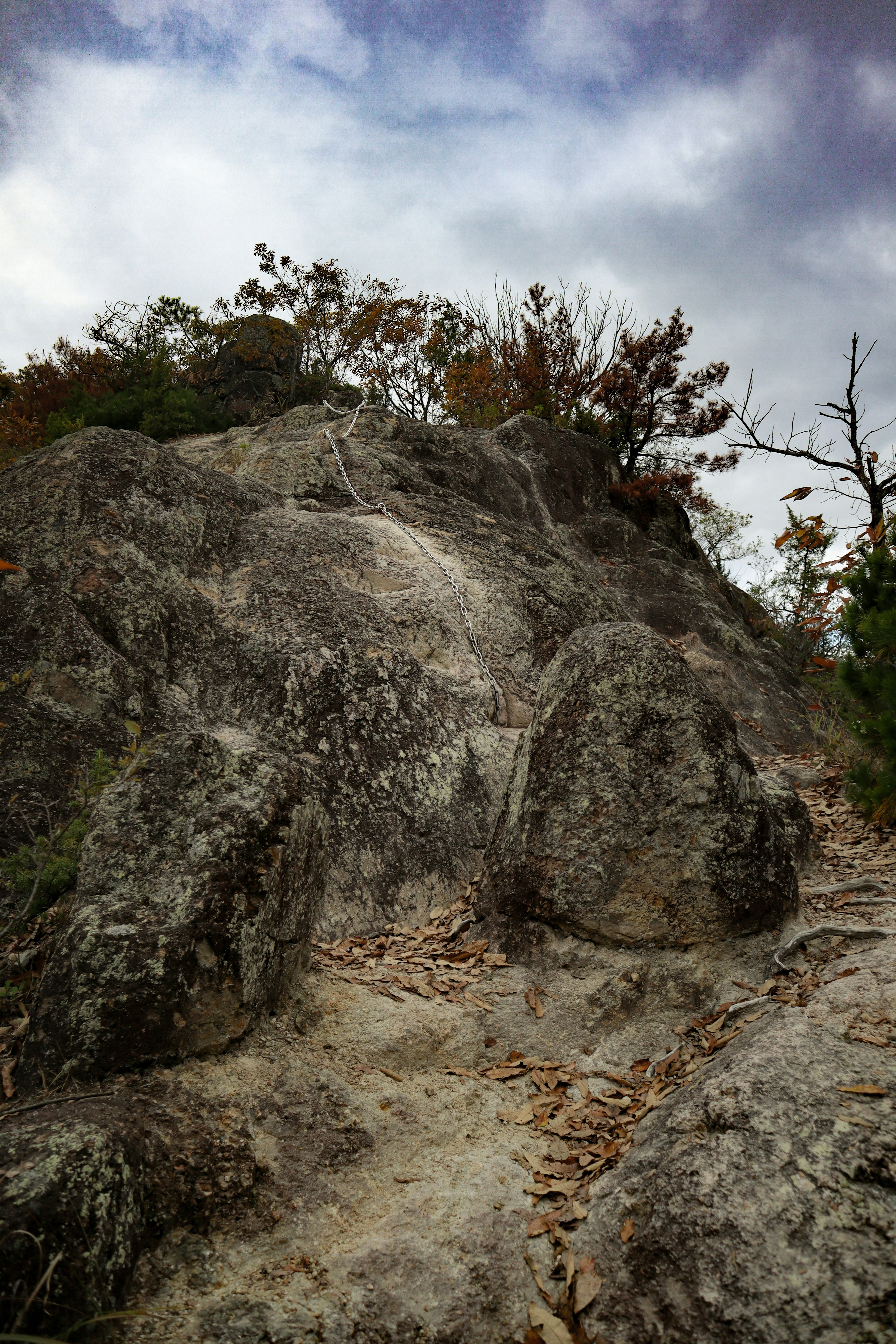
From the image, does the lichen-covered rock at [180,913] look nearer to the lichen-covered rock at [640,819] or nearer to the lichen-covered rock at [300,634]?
the lichen-covered rock at [300,634]

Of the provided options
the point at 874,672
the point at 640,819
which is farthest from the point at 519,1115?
the point at 874,672

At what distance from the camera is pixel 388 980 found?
4.12 m

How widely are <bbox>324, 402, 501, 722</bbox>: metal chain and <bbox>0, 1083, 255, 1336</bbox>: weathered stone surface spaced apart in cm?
429

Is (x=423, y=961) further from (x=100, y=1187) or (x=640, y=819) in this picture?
(x=100, y=1187)

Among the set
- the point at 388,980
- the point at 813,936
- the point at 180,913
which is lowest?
the point at 388,980

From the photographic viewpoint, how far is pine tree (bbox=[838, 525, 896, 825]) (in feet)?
19.5

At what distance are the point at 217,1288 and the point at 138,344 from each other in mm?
20598

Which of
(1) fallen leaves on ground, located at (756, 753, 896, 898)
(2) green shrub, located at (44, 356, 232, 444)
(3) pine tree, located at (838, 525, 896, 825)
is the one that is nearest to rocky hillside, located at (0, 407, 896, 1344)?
(1) fallen leaves on ground, located at (756, 753, 896, 898)

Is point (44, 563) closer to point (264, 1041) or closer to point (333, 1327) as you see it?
point (264, 1041)

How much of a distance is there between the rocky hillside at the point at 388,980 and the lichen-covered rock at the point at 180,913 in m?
0.02

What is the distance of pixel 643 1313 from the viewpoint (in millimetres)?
2295

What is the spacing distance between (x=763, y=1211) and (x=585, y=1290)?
1.98ft

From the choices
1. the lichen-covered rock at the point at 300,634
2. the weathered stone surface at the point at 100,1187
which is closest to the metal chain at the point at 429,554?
the lichen-covered rock at the point at 300,634

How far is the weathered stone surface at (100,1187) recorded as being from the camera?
1994 mm
